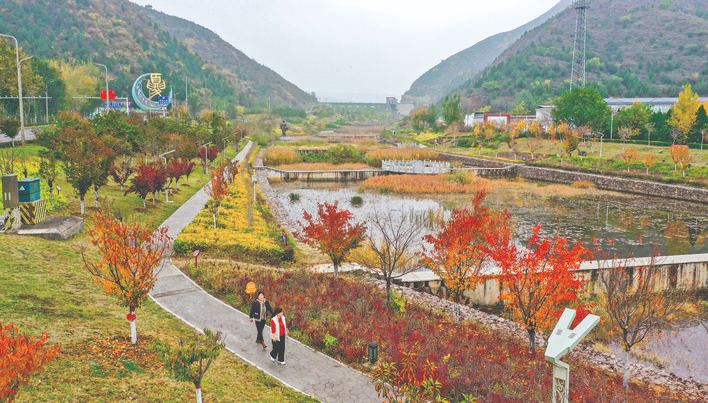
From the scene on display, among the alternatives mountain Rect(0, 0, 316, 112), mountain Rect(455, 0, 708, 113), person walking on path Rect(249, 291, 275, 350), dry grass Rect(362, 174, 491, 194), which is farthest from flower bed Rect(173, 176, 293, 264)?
mountain Rect(455, 0, 708, 113)

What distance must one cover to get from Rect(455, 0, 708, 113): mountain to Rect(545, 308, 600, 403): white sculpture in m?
119

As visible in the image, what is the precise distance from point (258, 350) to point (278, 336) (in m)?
1.09

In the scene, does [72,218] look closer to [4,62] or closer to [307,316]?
[307,316]

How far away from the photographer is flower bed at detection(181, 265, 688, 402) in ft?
29.8

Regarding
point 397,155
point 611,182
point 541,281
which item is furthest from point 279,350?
point 397,155

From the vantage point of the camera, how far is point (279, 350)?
977 cm

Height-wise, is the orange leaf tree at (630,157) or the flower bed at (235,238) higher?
the orange leaf tree at (630,157)

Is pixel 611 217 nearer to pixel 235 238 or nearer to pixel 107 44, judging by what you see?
pixel 235 238

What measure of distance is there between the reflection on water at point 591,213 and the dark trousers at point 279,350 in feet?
56.7

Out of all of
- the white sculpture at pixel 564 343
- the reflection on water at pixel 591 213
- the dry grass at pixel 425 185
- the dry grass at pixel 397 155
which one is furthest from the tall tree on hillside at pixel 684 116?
the white sculpture at pixel 564 343

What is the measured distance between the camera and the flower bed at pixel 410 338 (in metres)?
9.07

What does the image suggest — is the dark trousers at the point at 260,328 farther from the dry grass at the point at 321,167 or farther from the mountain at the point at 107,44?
the mountain at the point at 107,44

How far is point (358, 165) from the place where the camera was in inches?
2418

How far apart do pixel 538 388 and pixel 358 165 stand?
53119 millimetres
